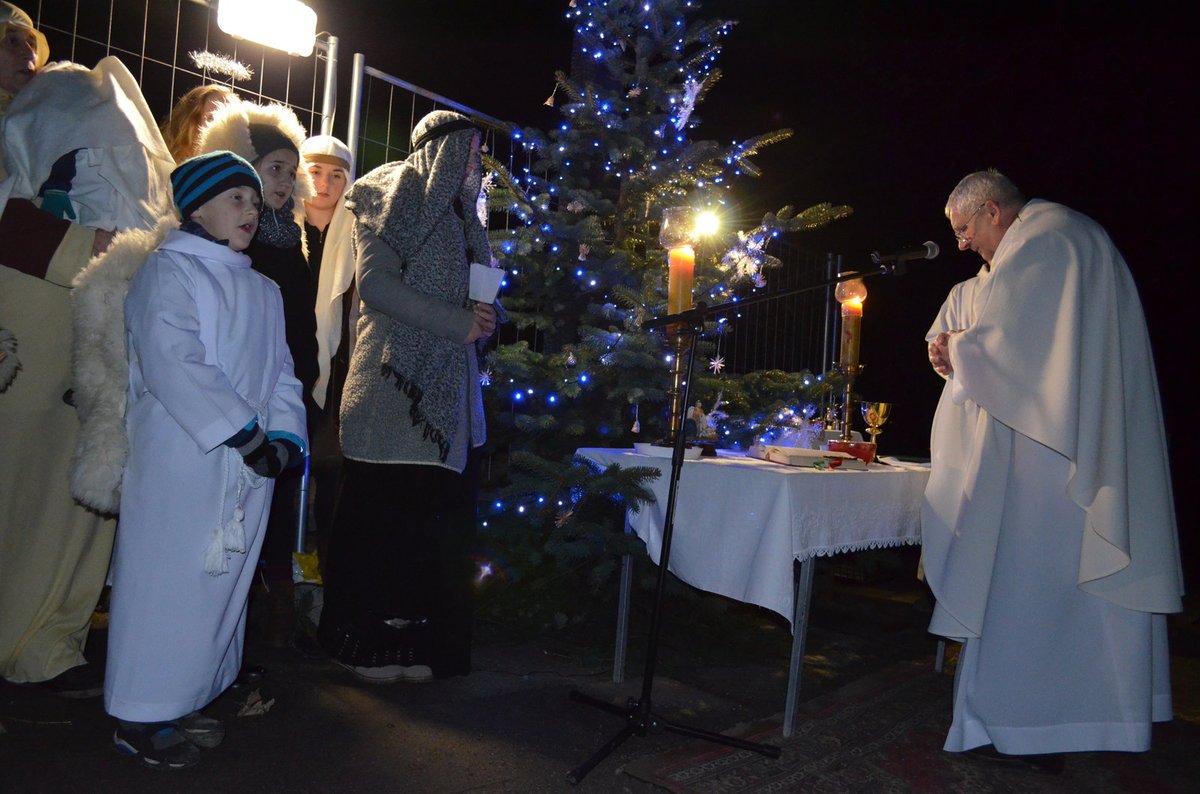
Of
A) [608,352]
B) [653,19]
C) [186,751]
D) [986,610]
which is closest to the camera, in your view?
[186,751]

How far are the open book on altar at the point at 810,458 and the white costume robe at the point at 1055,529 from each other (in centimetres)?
44

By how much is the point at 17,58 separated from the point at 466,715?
2.83 m

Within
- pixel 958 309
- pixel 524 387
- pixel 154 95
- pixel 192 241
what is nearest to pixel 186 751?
pixel 192 241

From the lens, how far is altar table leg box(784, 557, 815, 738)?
281 cm

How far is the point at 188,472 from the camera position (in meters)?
2.27

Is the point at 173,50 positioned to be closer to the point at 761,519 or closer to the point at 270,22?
the point at 270,22

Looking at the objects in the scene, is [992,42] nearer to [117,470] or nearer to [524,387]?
[524,387]

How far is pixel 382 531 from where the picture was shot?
9.86ft

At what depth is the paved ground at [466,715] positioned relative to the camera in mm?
2285

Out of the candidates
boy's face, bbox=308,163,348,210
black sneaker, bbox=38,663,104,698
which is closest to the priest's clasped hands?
boy's face, bbox=308,163,348,210

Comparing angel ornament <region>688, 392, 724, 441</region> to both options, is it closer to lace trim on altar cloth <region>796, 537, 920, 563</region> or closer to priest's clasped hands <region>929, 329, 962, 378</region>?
lace trim on altar cloth <region>796, 537, 920, 563</region>

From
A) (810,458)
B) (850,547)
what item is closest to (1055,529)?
(850,547)

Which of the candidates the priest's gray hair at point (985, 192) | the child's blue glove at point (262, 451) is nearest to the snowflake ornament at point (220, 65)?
the child's blue glove at point (262, 451)

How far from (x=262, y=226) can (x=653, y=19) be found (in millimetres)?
2365
